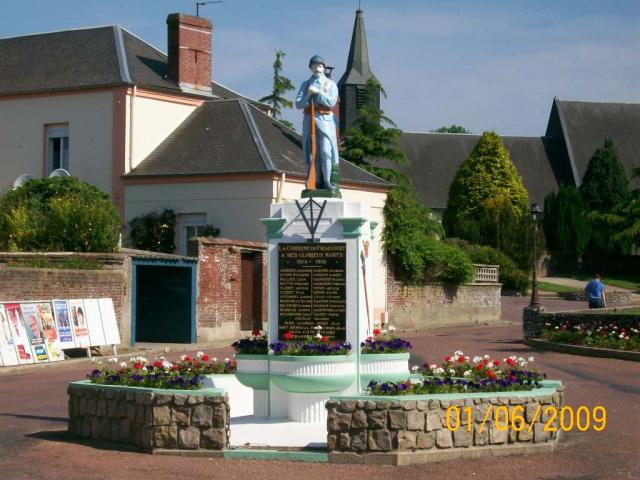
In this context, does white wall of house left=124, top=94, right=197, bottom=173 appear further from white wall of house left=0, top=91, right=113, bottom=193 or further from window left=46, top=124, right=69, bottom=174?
window left=46, top=124, right=69, bottom=174

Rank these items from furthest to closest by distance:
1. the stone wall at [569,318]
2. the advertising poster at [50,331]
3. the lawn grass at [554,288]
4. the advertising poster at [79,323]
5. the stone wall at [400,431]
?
the lawn grass at [554,288], the stone wall at [569,318], the advertising poster at [79,323], the advertising poster at [50,331], the stone wall at [400,431]

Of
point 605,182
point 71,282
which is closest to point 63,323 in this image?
point 71,282

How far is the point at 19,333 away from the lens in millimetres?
22625

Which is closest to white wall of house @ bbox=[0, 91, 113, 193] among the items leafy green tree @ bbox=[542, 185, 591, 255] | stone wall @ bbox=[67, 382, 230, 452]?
stone wall @ bbox=[67, 382, 230, 452]

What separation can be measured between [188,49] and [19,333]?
18007 mm

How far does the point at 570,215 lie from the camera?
65.6 m

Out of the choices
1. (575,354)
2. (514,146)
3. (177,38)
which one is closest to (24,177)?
(177,38)

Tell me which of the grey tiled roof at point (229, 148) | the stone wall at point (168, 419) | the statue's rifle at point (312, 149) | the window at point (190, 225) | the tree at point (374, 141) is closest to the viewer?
the stone wall at point (168, 419)

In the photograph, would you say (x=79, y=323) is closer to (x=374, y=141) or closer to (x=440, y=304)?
(x=440, y=304)

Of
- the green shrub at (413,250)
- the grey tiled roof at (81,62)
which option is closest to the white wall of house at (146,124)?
the grey tiled roof at (81,62)

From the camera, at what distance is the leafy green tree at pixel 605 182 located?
67.6 metres

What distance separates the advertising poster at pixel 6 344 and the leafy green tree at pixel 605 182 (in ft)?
167

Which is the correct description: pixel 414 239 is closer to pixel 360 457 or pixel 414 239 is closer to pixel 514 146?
pixel 360 457
